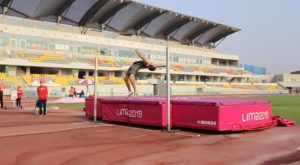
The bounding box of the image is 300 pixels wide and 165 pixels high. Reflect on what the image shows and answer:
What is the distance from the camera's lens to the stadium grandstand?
57.5 meters

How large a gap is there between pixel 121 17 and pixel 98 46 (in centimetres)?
1179

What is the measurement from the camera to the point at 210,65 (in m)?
95.5

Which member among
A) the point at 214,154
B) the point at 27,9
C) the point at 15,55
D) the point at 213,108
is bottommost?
the point at 214,154

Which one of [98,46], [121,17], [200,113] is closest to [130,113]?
[200,113]

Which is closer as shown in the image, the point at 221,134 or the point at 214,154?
the point at 214,154

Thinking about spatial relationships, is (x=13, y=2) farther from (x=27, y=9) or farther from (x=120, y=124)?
(x=120, y=124)

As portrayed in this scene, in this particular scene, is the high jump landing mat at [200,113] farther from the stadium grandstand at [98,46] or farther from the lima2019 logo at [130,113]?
the stadium grandstand at [98,46]

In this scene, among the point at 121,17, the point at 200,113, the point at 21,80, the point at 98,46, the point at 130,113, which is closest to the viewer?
the point at 200,113

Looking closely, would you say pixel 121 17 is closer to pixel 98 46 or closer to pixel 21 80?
pixel 98 46

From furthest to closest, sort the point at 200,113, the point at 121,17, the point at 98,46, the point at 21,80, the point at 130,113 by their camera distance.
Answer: the point at 121,17
the point at 98,46
the point at 21,80
the point at 130,113
the point at 200,113

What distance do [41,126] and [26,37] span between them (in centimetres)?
4895

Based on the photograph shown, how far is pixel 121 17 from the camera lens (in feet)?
262

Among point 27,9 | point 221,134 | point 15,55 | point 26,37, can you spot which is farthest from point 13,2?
point 221,134

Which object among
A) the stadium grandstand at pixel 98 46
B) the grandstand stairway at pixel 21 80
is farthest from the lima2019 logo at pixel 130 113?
the grandstand stairway at pixel 21 80
